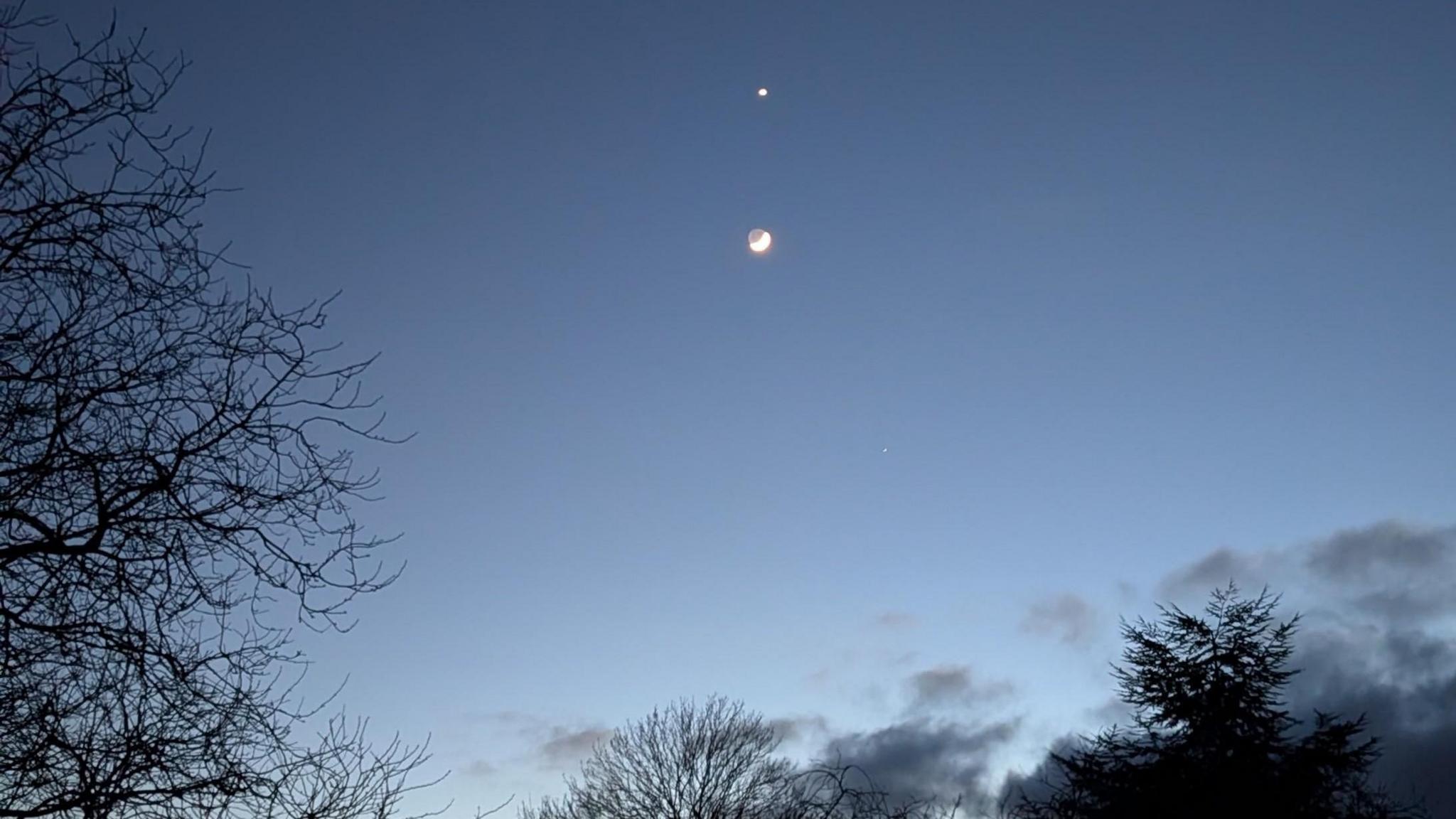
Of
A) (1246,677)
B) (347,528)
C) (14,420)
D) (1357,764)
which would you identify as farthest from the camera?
(1246,677)

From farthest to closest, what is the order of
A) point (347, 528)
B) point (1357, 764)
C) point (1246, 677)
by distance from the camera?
point (1246, 677)
point (1357, 764)
point (347, 528)

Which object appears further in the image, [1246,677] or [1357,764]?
[1246,677]

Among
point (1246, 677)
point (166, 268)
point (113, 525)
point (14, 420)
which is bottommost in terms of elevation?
point (113, 525)

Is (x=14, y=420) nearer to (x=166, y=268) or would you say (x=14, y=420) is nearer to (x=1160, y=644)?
(x=166, y=268)

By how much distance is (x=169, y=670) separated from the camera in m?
4.35

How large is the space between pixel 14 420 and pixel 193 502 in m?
0.70

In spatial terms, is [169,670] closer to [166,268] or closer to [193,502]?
[193,502]

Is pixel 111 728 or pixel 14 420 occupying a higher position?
pixel 14 420

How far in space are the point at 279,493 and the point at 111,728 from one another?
1093 mm

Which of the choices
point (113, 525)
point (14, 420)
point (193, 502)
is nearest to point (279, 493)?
point (193, 502)

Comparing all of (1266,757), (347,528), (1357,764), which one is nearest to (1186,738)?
(1266,757)

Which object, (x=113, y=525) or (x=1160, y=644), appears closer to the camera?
(x=113, y=525)

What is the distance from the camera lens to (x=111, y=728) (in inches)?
166

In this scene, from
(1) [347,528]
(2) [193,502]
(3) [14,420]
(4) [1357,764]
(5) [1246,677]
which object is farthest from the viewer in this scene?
(5) [1246,677]
